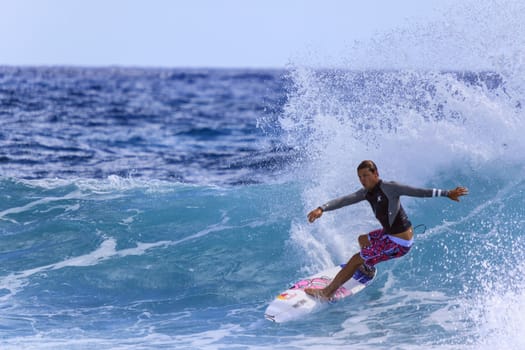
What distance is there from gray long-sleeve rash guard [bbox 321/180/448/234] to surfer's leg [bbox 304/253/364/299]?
57 centimetres

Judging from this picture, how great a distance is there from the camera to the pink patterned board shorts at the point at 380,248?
8.59 meters

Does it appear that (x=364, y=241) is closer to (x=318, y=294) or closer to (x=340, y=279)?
(x=340, y=279)

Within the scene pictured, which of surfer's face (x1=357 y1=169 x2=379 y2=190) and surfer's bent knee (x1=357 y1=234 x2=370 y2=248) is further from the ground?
surfer's face (x1=357 y1=169 x2=379 y2=190)

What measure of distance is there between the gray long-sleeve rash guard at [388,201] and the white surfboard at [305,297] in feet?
3.77

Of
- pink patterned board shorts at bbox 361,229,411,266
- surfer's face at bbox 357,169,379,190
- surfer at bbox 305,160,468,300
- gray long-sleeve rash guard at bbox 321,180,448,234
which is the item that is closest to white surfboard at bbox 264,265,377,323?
surfer at bbox 305,160,468,300

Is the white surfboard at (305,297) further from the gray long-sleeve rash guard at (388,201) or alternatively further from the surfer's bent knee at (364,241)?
the gray long-sleeve rash guard at (388,201)

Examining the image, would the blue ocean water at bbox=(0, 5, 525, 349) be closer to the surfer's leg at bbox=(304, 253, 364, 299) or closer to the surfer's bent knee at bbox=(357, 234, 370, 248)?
the surfer's leg at bbox=(304, 253, 364, 299)

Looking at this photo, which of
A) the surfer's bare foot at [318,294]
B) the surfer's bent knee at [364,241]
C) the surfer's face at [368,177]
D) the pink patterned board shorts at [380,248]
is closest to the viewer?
the surfer's face at [368,177]

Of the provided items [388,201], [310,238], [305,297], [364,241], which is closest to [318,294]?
[305,297]

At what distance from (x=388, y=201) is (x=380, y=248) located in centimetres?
62

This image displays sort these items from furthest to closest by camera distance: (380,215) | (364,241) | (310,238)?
1. (310,238)
2. (364,241)
3. (380,215)

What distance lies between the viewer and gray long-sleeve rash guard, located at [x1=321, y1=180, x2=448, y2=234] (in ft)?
27.2

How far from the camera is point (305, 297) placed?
8945mm

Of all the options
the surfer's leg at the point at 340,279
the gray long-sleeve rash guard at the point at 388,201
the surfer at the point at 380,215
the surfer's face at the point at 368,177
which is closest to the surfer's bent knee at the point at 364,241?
the surfer at the point at 380,215
